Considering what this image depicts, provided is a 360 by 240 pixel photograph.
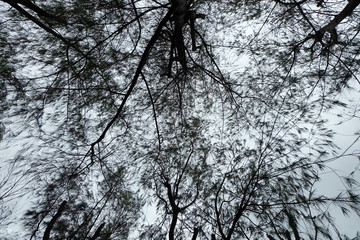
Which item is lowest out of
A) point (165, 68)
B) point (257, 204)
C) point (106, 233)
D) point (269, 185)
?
point (106, 233)

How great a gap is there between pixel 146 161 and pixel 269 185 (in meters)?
1.65

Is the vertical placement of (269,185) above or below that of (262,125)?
below

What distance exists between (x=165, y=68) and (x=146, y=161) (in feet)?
4.76

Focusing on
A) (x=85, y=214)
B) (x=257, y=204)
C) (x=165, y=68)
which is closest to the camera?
(x=257, y=204)

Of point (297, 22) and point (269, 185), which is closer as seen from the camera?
point (269, 185)

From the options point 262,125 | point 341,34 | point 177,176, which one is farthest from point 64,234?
point 341,34

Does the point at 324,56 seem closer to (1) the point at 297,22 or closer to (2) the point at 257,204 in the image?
(1) the point at 297,22

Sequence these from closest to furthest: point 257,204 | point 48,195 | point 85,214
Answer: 1. point 257,204
2. point 48,195
3. point 85,214

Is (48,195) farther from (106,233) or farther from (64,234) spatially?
(106,233)

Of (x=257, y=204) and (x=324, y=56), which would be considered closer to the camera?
(x=257, y=204)

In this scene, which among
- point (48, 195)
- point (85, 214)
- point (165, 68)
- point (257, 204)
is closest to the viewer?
point (257, 204)

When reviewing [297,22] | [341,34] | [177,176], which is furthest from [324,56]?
[177,176]

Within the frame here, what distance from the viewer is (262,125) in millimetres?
3271

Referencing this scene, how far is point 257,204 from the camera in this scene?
2.77 m
